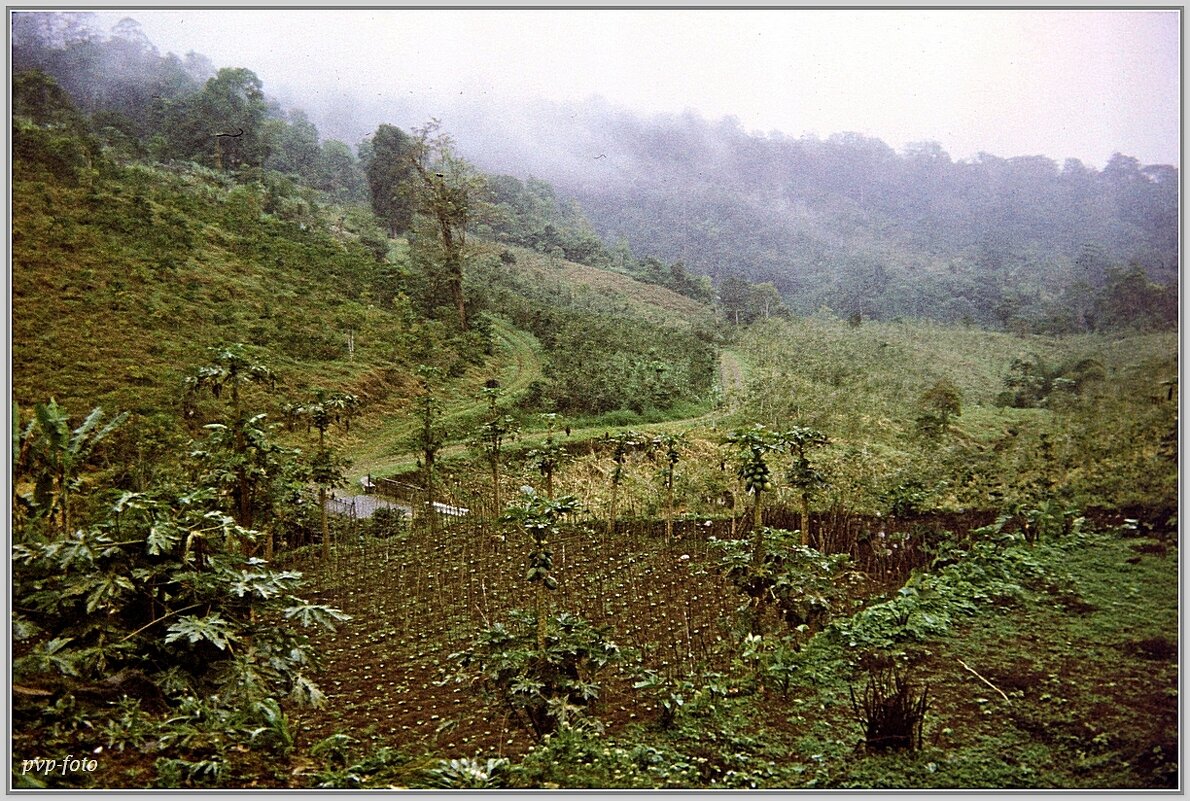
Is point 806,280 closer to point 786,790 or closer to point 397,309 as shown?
point 397,309

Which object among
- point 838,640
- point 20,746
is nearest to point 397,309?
point 20,746

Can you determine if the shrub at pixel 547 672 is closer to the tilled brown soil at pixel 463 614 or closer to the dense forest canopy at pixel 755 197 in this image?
the tilled brown soil at pixel 463 614

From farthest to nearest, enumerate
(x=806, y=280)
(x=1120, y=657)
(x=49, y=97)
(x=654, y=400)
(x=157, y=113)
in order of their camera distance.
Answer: (x=806, y=280) < (x=654, y=400) < (x=157, y=113) < (x=49, y=97) < (x=1120, y=657)

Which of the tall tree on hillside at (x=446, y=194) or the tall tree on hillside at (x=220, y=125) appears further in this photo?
the tall tree on hillside at (x=446, y=194)

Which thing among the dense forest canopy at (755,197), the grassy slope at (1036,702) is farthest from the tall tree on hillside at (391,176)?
the grassy slope at (1036,702)

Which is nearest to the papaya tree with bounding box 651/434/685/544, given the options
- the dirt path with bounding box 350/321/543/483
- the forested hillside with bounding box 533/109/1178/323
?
the dirt path with bounding box 350/321/543/483

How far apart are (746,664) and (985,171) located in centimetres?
383

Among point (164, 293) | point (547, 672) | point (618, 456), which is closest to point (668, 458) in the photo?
point (618, 456)

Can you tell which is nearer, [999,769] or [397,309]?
[999,769]

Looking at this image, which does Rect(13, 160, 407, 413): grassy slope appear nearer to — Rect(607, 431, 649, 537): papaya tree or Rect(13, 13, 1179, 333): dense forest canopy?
Rect(13, 13, 1179, 333): dense forest canopy

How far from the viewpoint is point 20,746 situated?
3.71 metres

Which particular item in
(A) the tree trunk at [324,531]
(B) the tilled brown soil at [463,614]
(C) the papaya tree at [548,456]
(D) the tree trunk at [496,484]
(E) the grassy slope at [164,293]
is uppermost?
(E) the grassy slope at [164,293]

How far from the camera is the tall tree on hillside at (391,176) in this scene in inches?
208

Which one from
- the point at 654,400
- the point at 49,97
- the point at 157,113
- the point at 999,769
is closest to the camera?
the point at 999,769
